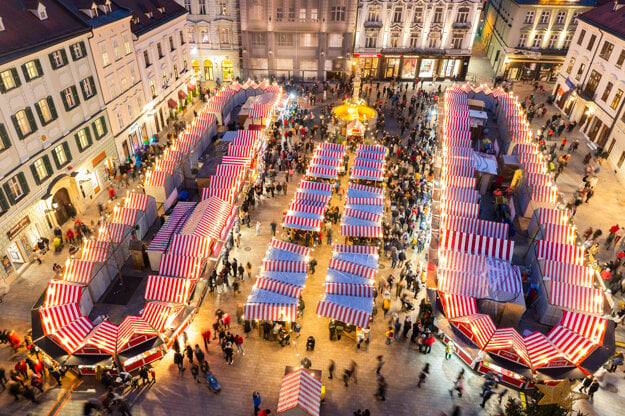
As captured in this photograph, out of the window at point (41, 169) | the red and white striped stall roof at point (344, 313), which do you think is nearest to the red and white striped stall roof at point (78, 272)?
the window at point (41, 169)

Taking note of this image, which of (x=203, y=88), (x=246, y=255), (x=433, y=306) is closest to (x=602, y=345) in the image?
(x=433, y=306)

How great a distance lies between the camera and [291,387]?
735 inches

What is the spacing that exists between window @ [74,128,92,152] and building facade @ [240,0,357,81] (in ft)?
99.7

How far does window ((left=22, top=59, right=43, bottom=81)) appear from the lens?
26636 millimetres

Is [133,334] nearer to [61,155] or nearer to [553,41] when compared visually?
[61,155]

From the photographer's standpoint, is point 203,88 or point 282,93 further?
point 203,88

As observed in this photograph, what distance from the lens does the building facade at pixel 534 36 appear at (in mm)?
54938

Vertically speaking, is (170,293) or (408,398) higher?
Answer: (170,293)

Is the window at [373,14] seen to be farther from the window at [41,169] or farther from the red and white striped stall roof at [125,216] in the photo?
the window at [41,169]

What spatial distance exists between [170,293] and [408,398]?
1420 centimetres

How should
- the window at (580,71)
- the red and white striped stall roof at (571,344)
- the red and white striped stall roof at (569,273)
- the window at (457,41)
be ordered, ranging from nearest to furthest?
the red and white striped stall roof at (571,344)
the red and white striped stall roof at (569,273)
the window at (580,71)
the window at (457,41)

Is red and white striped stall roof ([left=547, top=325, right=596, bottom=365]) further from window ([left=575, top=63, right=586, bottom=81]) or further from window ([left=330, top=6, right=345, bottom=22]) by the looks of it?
window ([left=330, top=6, right=345, bottom=22])

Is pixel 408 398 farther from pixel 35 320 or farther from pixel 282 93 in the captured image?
pixel 282 93

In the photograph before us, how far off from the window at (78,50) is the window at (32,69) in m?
3.85
